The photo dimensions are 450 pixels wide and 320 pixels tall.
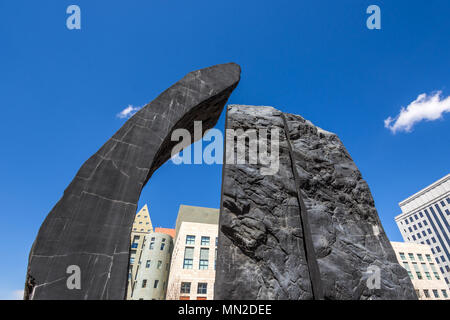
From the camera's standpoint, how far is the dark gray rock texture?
177 inches

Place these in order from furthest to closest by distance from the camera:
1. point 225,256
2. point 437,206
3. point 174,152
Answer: point 437,206
point 174,152
point 225,256

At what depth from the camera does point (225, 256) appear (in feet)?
15.1

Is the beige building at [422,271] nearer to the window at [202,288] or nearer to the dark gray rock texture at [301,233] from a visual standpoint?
the window at [202,288]

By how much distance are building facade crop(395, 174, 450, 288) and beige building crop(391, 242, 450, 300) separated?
114 feet

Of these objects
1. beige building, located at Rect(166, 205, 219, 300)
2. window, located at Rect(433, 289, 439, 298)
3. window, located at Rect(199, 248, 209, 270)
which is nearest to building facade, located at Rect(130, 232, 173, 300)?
beige building, located at Rect(166, 205, 219, 300)

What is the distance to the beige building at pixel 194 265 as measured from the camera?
86.4 ft

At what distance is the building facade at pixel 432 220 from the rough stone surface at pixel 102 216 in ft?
298

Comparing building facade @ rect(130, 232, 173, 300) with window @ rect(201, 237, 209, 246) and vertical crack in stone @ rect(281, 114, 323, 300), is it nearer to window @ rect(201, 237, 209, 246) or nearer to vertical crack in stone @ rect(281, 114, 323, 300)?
window @ rect(201, 237, 209, 246)

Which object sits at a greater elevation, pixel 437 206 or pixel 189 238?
pixel 437 206

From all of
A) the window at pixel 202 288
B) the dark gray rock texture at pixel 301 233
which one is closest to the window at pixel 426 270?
the window at pixel 202 288
